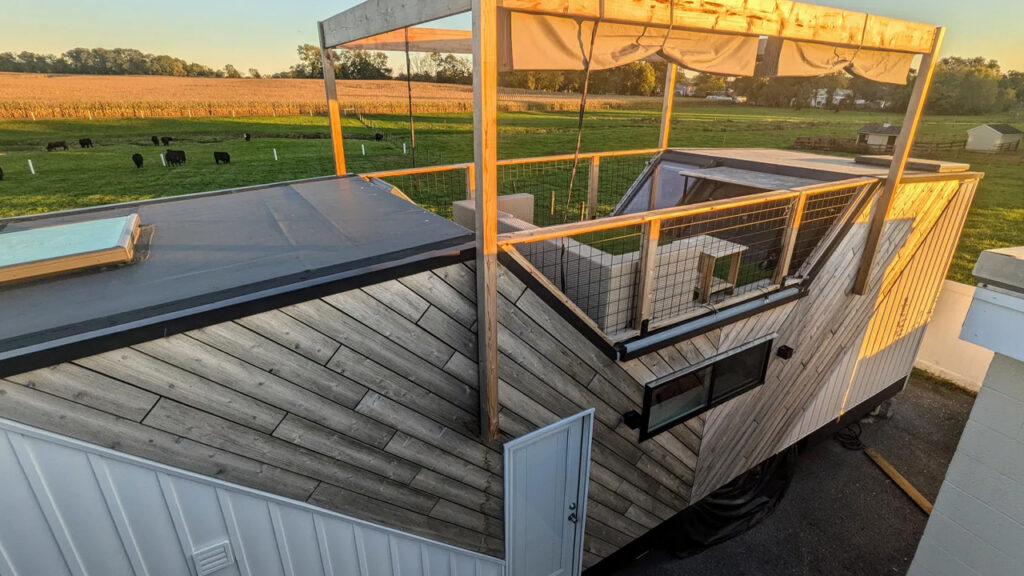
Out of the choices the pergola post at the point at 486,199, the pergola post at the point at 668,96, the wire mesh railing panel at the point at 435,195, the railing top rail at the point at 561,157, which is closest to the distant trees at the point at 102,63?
the wire mesh railing panel at the point at 435,195

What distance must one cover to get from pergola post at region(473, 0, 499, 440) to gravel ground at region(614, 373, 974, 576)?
11.4ft

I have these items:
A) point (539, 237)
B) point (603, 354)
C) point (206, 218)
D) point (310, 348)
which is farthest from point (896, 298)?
point (206, 218)

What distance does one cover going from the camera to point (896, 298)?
5.79 m

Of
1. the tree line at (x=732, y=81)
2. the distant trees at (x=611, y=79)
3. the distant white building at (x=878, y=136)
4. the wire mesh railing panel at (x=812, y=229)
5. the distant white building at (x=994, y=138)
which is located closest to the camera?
the wire mesh railing panel at (x=812, y=229)

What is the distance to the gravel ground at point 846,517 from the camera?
4.83m

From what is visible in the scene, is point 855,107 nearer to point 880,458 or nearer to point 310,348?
point 880,458

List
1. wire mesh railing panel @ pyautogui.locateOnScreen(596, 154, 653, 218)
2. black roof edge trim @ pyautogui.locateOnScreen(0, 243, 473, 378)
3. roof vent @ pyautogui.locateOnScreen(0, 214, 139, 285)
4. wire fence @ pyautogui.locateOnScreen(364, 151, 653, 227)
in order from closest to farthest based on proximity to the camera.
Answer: black roof edge trim @ pyautogui.locateOnScreen(0, 243, 473, 378) → roof vent @ pyautogui.locateOnScreen(0, 214, 139, 285) → wire fence @ pyautogui.locateOnScreen(364, 151, 653, 227) → wire mesh railing panel @ pyautogui.locateOnScreen(596, 154, 653, 218)

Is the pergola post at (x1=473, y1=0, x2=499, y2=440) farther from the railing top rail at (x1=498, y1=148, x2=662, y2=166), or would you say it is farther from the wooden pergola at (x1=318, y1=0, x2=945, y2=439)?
the railing top rail at (x1=498, y1=148, x2=662, y2=166)

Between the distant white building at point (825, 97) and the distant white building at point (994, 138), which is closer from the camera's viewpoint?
the distant white building at point (994, 138)

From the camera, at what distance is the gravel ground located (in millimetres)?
4828

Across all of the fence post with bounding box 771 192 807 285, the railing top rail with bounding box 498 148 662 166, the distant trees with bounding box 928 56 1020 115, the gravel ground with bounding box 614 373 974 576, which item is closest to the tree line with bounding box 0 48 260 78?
the railing top rail with bounding box 498 148 662 166

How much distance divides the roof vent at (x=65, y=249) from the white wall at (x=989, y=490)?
485 cm

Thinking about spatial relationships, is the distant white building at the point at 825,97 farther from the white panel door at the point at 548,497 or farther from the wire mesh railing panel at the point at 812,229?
the white panel door at the point at 548,497

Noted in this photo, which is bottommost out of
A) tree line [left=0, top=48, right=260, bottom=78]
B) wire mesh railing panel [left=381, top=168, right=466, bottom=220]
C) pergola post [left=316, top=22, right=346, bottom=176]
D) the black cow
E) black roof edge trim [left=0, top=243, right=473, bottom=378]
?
wire mesh railing panel [left=381, top=168, right=466, bottom=220]
